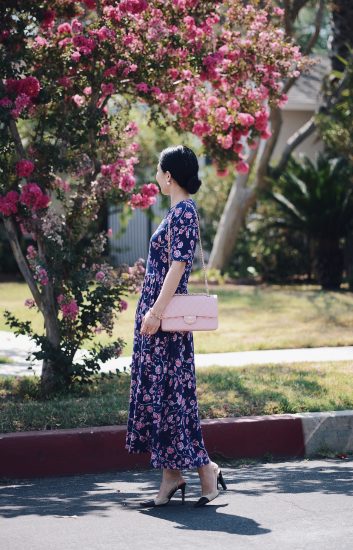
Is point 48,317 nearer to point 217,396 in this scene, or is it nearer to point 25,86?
point 217,396

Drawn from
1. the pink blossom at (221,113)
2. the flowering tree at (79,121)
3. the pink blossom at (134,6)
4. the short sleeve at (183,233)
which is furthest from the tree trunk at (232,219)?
the short sleeve at (183,233)

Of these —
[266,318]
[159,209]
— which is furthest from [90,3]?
[159,209]

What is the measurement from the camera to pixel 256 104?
9.08 meters

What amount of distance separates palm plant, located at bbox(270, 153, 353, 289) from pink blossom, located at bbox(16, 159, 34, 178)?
951 cm

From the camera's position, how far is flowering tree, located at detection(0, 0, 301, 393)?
798 cm

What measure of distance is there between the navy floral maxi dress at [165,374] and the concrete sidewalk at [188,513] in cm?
31

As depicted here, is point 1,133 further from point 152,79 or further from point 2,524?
point 2,524

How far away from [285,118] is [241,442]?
17.8 metres

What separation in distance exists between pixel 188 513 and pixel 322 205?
38.1 feet

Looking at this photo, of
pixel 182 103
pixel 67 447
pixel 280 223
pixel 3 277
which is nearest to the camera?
pixel 67 447


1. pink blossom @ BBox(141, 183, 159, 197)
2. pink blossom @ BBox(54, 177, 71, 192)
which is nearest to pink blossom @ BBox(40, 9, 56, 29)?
pink blossom @ BBox(54, 177, 71, 192)

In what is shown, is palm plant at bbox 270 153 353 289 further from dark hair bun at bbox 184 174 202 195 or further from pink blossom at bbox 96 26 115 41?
dark hair bun at bbox 184 174 202 195

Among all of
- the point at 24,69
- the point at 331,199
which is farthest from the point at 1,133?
the point at 331,199

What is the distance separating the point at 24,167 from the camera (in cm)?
777
